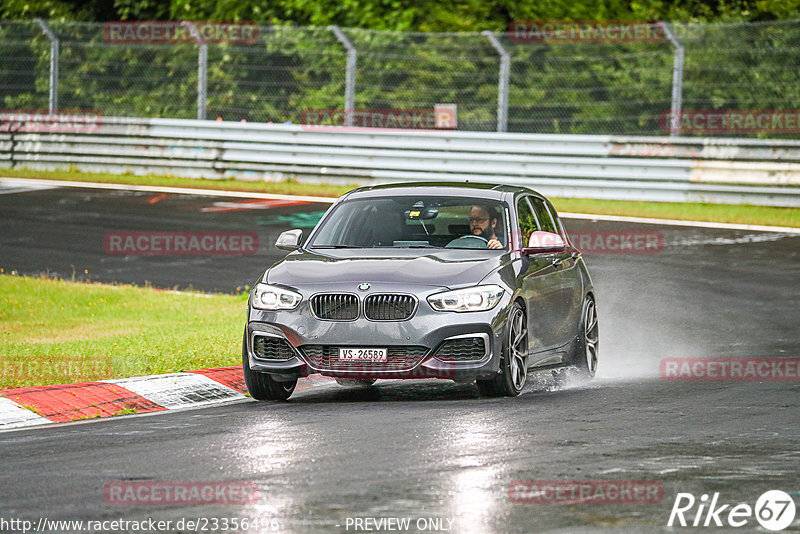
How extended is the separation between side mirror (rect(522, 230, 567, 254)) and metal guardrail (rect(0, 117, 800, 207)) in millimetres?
13692

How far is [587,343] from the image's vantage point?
12.3 meters

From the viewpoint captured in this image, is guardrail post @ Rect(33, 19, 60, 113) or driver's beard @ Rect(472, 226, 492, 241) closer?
driver's beard @ Rect(472, 226, 492, 241)

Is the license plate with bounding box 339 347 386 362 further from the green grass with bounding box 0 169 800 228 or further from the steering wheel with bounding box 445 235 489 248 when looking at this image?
the green grass with bounding box 0 169 800 228

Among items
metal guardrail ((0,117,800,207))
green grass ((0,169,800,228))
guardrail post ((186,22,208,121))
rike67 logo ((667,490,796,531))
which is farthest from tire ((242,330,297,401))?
guardrail post ((186,22,208,121))

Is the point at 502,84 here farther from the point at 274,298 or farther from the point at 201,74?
the point at 274,298

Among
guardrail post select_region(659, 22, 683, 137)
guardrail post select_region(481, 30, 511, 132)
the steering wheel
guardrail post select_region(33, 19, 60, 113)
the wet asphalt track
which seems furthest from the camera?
guardrail post select_region(33, 19, 60, 113)

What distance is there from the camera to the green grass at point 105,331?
11.6m

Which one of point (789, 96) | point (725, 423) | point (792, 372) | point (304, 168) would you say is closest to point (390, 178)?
point (304, 168)

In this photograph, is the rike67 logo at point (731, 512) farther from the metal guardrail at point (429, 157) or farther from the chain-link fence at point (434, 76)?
the chain-link fence at point (434, 76)

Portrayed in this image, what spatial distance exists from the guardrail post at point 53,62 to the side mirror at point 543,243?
1984cm

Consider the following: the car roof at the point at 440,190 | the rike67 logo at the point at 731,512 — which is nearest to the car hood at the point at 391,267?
the car roof at the point at 440,190

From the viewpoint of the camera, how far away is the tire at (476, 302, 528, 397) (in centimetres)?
1030

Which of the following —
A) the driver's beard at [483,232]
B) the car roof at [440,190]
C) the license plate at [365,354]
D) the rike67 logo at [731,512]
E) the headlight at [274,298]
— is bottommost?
the license plate at [365,354]

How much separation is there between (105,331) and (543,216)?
15.3 feet
